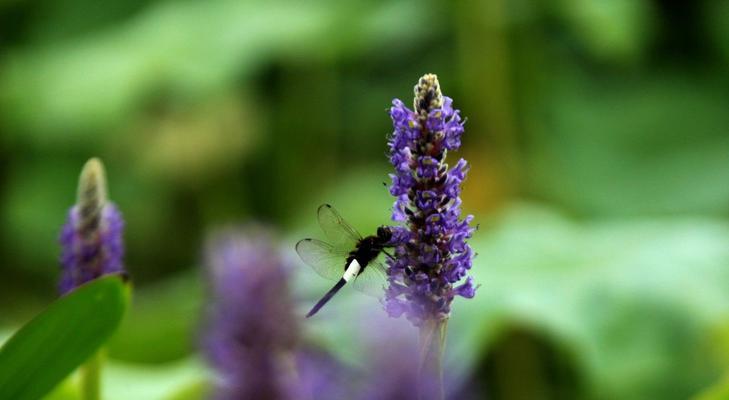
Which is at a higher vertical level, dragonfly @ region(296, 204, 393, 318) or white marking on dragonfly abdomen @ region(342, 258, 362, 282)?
white marking on dragonfly abdomen @ region(342, 258, 362, 282)

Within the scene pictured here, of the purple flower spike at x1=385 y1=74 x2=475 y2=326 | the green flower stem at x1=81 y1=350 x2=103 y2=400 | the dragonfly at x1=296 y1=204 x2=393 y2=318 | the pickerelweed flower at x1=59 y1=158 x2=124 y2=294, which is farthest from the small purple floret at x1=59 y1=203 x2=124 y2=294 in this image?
the purple flower spike at x1=385 y1=74 x2=475 y2=326

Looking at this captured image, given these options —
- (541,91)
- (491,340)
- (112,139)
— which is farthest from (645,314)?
(112,139)

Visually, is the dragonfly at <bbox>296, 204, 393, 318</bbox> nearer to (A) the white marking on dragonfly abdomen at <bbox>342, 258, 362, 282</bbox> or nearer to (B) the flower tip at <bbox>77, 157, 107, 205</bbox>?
(A) the white marking on dragonfly abdomen at <bbox>342, 258, 362, 282</bbox>

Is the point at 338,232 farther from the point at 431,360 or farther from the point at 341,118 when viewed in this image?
the point at 341,118

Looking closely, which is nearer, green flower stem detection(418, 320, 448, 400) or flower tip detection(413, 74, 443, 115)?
green flower stem detection(418, 320, 448, 400)

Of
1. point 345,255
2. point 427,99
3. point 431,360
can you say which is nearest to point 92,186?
point 345,255

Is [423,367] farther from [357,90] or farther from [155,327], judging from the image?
[357,90]

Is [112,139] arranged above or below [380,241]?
below
